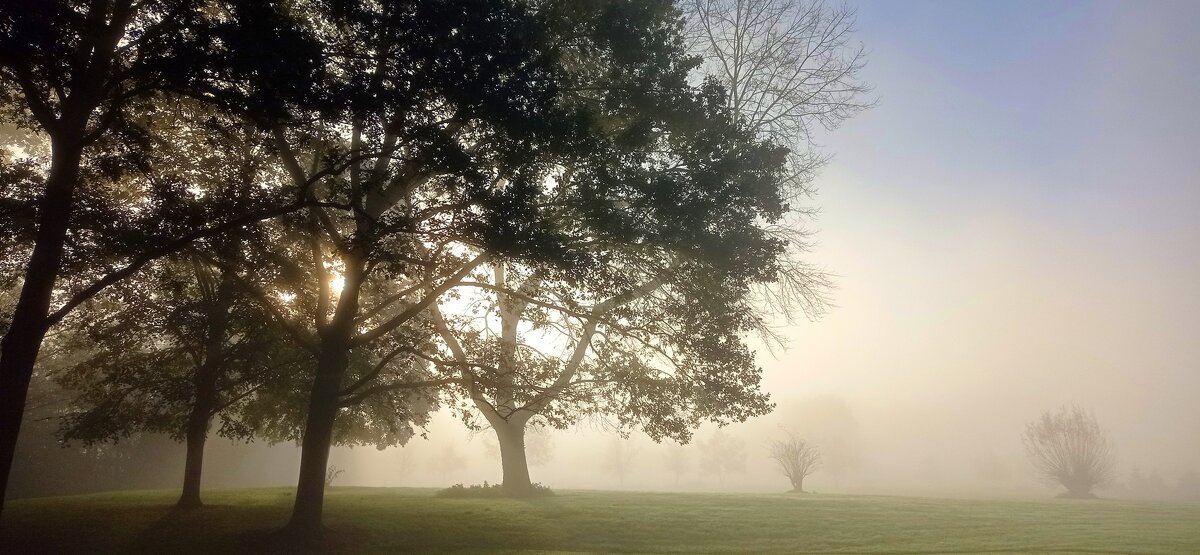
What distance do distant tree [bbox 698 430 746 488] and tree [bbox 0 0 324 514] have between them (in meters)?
103

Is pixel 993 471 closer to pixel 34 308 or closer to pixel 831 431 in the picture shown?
pixel 831 431

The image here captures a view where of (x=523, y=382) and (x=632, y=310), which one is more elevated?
(x=632, y=310)

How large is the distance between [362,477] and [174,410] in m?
78.5

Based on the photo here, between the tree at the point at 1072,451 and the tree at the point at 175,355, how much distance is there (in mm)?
65142

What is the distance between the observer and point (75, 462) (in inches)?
1571

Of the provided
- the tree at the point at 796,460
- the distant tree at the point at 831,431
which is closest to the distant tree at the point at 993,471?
the distant tree at the point at 831,431

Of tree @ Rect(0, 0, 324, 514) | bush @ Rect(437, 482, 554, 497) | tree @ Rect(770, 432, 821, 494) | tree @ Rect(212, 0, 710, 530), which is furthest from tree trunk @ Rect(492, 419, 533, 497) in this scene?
tree @ Rect(770, 432, 821, 494)

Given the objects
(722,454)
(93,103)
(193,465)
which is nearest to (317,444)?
(193,465)

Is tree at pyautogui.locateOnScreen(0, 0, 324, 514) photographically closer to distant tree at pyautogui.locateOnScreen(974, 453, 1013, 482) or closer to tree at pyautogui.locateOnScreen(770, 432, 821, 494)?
tree at pyautogui.locateOnScreen(770, 432, 821, 494)

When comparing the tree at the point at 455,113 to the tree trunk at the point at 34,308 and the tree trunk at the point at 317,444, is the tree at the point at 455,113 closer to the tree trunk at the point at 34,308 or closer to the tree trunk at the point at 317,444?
the tree trunk at the point at 317,444

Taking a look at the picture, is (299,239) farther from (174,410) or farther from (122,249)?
(174,410)

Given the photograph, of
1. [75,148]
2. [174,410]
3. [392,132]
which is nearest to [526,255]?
[392,132]

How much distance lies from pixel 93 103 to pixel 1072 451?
70973 millimetres

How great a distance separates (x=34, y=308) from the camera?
11625mm
